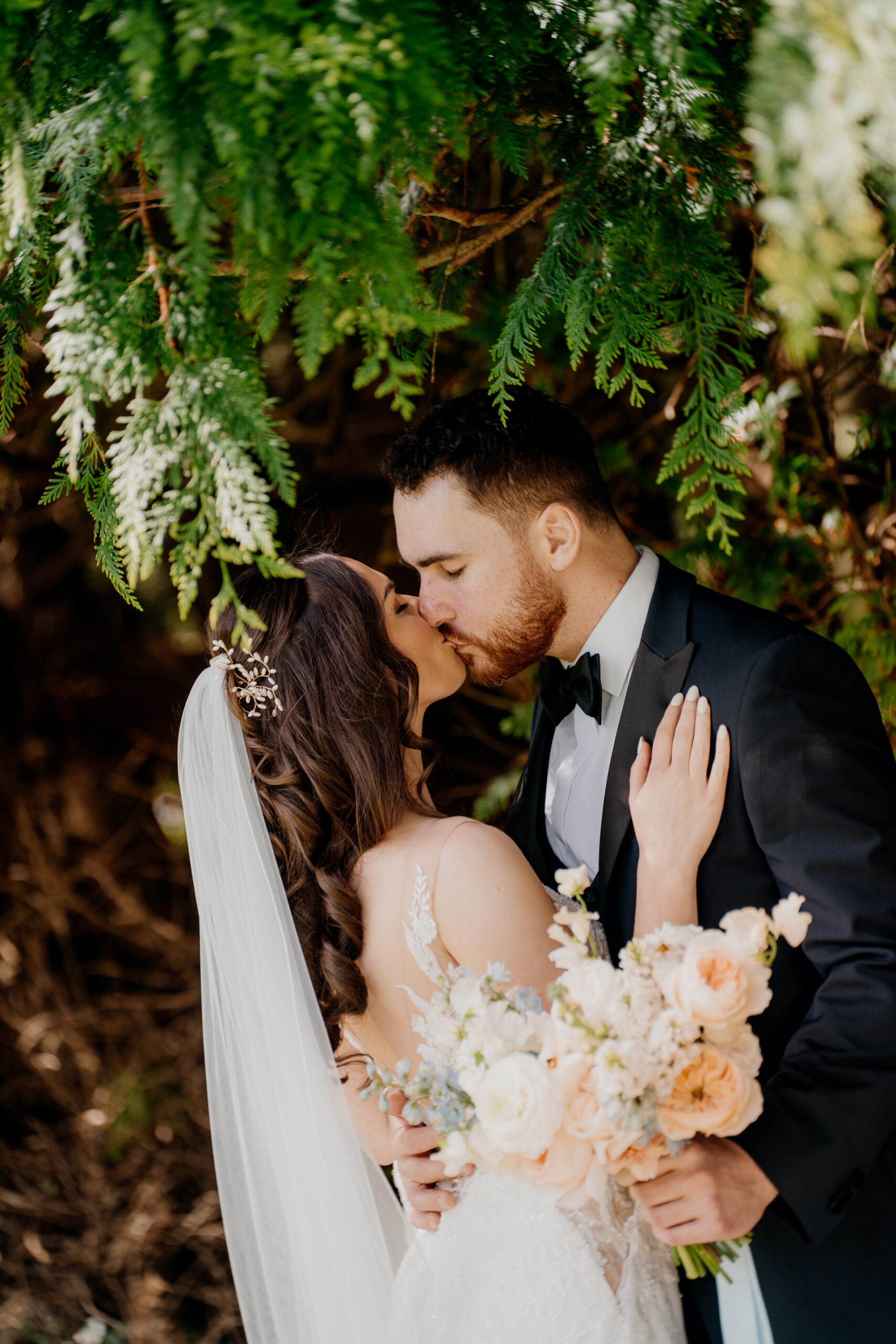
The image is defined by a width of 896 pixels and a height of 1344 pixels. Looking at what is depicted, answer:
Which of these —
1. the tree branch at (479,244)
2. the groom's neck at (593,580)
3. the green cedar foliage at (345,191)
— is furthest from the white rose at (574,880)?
the tree branch at (479,244)

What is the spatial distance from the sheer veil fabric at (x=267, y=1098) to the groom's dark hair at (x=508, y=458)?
2.41 ft

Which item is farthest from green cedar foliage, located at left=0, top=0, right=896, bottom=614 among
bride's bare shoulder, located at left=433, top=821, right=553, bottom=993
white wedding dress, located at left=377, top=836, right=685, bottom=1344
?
white wedding dress, located at left=377, top=836, right=685, bottom=1344

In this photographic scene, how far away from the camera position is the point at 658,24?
1240 mm

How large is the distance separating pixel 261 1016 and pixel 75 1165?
3.24 meters

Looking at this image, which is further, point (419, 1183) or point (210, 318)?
point (419, 1183)

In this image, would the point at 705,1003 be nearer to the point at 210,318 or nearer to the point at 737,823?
the point at 737,823

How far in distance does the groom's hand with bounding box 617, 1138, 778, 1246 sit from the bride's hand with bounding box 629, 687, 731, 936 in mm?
466

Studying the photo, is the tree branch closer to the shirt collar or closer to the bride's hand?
→ the shirt collar

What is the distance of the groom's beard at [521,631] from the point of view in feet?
7.65

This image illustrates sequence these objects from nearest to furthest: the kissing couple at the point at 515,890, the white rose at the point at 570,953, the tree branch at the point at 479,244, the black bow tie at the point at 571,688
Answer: the white rose at the point at 570,953, the kissing couple at the point at 515,890, the tree branch at the point at 479,244, the black bow tie at the point at 571,688

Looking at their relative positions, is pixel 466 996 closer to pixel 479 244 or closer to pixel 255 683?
pixel 255 683

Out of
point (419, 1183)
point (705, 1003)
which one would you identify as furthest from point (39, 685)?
point (705, 1003)

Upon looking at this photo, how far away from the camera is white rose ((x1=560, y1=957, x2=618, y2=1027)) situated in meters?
1.30

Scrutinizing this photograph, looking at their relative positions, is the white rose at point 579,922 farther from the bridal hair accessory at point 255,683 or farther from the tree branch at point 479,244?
the tree branch at point 479,244
